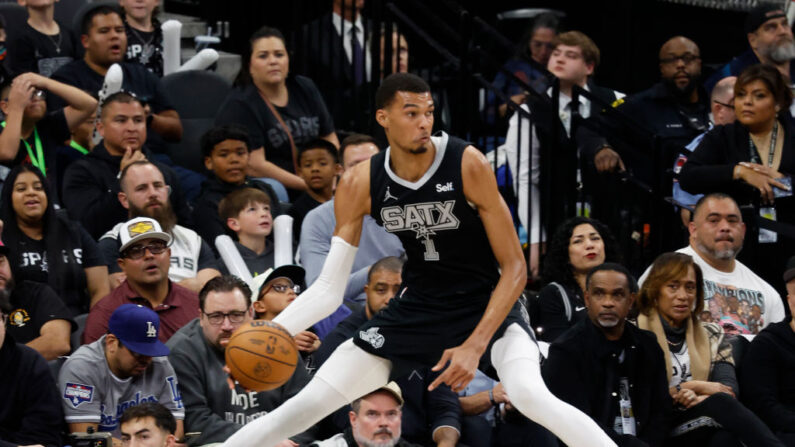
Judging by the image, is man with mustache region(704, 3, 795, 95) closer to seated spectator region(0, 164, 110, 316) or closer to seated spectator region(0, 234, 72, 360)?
seated spectator region(0, 164, 110, 316)

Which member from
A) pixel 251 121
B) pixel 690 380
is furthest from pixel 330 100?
pixel 690 380

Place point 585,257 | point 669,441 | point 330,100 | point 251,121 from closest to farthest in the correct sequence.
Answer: point 669,441 → point 585,257 → point 251,121 → point 330,100

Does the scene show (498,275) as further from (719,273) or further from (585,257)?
(719,273)

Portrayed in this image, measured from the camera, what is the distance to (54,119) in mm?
9219

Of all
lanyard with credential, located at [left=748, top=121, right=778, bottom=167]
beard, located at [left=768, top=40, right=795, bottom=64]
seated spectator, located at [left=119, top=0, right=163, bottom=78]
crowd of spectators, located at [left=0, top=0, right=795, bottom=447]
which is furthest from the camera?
beard, located at [left=768, top=40, right=795, bottom=64]

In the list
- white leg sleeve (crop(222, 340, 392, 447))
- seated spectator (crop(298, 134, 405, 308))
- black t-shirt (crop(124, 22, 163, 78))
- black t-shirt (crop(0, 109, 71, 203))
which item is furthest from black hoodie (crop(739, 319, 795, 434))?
black t-shirt (crop(124, 22, 163, 78))

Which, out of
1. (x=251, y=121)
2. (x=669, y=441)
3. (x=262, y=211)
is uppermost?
(x=251, y=121)

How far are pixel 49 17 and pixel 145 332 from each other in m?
4.01

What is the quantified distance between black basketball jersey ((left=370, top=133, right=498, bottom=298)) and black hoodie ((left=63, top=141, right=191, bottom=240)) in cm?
327

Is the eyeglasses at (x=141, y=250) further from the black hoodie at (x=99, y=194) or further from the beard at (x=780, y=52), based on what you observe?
the beard at (x=780, y=52)

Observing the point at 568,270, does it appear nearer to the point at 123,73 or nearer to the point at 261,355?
Answer: the point at 261,355

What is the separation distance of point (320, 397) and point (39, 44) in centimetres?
531

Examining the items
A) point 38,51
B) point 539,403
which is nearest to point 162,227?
point 38,51

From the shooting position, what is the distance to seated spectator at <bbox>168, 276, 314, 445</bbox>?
7.31 metres
